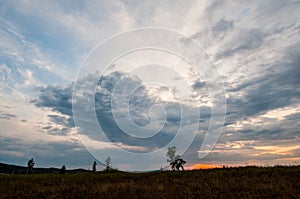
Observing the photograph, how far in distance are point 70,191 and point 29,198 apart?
259cm

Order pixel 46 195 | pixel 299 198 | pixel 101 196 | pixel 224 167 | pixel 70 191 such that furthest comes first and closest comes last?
pixel 224 167 < pixel 70 191 < pixel 46 195 < pixel 101 196 < pixel 299 198

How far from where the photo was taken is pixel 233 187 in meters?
15.1

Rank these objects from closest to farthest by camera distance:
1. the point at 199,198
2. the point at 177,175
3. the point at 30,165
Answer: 1. the point at 199,198
2. the point at 177,175
3. the point at 30,165

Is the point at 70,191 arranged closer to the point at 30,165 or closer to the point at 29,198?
the point at 29,198

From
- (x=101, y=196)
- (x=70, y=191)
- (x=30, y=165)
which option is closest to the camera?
(x=101, y=196)

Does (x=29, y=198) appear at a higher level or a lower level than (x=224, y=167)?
lower

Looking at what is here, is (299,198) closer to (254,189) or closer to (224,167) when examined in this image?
(254,189)

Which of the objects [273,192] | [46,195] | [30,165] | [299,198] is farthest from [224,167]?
[30,165]

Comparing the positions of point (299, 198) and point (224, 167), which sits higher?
point (224, 167)

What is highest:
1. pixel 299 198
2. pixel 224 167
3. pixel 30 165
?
pixel 30 165

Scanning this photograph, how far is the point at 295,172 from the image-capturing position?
68.8 ft

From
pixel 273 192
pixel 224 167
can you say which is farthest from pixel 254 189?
pixel 224 167

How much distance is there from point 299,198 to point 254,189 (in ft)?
10.5

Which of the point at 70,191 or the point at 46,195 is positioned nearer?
the point at 46,195
